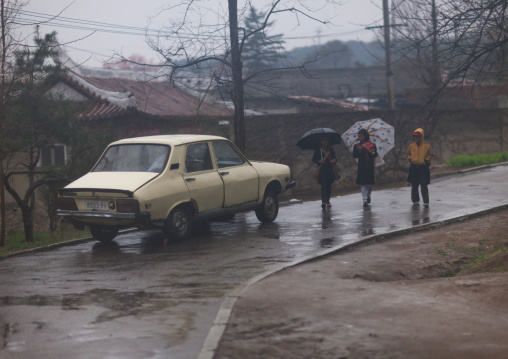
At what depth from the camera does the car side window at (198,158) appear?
39.5 feet

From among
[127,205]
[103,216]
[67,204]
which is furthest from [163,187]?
[67,204]

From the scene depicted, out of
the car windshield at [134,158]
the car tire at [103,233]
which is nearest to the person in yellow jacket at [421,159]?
the car windshield at [134,158]

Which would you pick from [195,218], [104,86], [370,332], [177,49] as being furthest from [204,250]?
[104,86]

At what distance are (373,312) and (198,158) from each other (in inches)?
254

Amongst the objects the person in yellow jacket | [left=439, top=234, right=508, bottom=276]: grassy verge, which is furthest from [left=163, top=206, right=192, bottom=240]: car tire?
the person in yellow jacket

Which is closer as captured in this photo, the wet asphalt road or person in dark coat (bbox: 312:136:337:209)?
the wet asphalt road

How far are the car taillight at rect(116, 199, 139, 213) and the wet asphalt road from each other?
0.70 meters

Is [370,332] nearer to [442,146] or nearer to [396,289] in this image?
[396,289]

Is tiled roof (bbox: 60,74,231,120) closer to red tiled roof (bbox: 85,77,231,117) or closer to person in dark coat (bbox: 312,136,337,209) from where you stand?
red tiled roof (bbox: 85,77,231,117)

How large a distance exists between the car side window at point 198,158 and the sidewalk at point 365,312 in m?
3.44

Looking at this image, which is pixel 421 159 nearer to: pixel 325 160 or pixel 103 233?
pixel 325 160

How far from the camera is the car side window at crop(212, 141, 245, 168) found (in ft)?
41.9

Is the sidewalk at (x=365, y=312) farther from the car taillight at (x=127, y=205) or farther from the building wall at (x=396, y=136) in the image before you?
the building wall at (x=396, y=136)

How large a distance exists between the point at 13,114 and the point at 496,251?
9.11 meters
